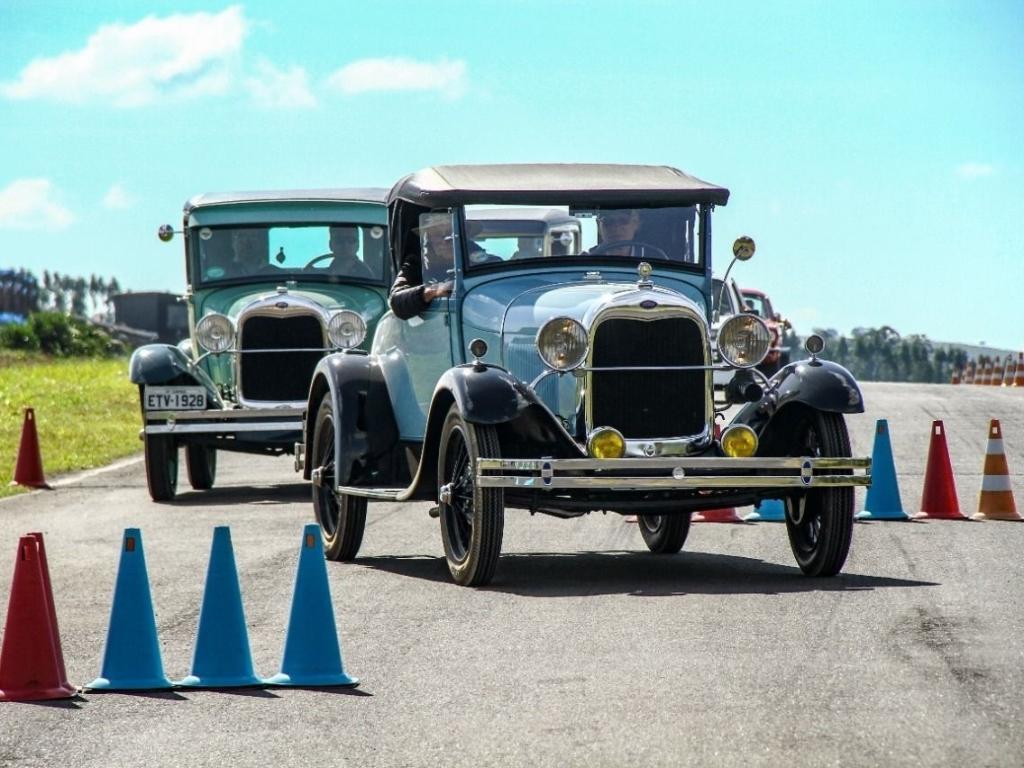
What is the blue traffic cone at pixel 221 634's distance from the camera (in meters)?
6.98

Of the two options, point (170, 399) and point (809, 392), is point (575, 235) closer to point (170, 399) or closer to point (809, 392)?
point (809, 392)

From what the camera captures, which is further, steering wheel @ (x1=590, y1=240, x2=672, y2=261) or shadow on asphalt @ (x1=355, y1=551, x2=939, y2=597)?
steering wheel @ (x1=590, y1=240, x2=672, y2=261)

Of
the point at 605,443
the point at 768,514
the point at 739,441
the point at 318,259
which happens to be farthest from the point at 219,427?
the point at 739,441

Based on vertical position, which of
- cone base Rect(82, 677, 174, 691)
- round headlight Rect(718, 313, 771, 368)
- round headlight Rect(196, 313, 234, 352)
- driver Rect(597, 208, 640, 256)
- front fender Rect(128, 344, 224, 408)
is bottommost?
cone base Rect(82, 677, 174, 691)

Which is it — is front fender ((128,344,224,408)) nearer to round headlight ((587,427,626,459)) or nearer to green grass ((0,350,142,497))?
green grass ((0,350,142,497))

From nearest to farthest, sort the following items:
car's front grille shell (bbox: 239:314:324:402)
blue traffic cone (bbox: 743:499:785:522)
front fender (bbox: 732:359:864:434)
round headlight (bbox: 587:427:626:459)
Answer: round headlight (bbox: 587:427:626:459) < front fender (bbox: 732:359:864:434) < blue traffic cone (bbox: 743:499:785:522) < car's front grille shell (bbox: 239:314:324:402)

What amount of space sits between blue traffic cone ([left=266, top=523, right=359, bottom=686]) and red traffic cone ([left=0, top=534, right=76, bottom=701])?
805mm

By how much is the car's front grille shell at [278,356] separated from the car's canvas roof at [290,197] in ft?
5.78

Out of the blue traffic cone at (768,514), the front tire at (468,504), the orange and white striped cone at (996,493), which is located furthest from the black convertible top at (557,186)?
the orange and white striped cone at (996,493)

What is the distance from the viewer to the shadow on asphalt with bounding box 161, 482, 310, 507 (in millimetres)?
16266

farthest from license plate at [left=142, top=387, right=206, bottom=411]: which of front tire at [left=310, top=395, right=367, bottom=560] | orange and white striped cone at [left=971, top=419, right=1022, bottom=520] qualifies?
orange and white striped cone at [left=971, top=419, right=1022, bottom=520]

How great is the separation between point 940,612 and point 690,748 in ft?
10.1

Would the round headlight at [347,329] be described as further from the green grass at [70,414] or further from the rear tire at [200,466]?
the green grass at [70,414]

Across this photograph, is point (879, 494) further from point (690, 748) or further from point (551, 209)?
point (690, 748)
